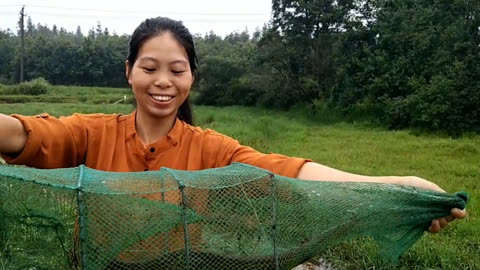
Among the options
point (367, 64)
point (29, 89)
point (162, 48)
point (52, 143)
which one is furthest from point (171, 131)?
point (29, 89)

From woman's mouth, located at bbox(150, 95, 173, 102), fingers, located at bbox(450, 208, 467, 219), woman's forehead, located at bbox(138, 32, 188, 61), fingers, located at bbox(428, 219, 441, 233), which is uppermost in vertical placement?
woman's forehead, located at bbox(138, 32, 188, 61)

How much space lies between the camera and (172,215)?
1.47 metres

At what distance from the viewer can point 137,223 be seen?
1443 millimetres

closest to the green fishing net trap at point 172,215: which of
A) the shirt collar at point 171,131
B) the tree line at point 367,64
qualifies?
the shirt collar at point 171,131

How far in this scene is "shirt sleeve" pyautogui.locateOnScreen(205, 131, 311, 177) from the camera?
174 cm

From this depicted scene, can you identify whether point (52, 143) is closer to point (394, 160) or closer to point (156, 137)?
point (156, 137)

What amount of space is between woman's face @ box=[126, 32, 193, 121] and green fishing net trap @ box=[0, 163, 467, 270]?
1.10ft

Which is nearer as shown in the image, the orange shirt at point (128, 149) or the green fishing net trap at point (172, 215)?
the green fishing net trap at point (172, 215)

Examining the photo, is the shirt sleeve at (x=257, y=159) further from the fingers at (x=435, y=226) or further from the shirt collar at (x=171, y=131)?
the fingers at (x=435, y=226)

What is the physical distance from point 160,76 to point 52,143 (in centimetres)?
40

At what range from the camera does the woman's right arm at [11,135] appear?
1526mm

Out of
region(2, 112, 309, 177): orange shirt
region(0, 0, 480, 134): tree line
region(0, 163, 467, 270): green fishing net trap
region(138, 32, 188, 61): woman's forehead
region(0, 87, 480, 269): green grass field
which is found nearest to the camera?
region(0, 163, 467, 270): green fishing net trap

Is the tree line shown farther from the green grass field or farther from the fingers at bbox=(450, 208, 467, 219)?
the fingers at bbox=(450, 208, 467, 219)

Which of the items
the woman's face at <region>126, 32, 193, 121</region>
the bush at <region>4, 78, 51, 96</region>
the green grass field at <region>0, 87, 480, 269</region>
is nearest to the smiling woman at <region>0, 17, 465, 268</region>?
the woman's face at <region>126, 32, 193, 121</region>
